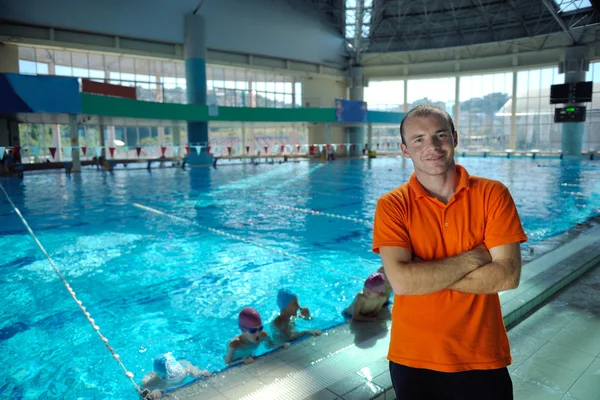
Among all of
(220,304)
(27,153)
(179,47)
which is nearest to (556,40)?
(179,47)

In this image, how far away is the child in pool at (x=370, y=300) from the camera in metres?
3.89

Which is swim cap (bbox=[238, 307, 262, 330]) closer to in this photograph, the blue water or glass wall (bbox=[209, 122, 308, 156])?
the blue water

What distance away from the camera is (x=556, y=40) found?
3017 cm

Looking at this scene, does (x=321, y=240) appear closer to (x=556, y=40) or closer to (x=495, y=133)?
(x=556, y=40)

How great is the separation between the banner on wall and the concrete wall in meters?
6.14

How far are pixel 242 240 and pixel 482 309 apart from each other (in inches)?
253

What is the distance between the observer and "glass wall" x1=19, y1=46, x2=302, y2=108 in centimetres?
2741

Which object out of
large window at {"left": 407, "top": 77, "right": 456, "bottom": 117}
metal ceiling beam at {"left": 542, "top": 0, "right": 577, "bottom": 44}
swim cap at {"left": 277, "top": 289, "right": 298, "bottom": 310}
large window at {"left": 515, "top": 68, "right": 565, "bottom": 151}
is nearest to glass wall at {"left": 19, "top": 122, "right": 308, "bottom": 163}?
large window at {"left": 407, "top": 77, "right": 456, "bottom": 117}

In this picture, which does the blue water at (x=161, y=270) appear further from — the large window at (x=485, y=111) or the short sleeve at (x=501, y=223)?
the large window at (x=485, y=111)

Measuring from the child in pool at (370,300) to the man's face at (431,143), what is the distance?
253 centimetres

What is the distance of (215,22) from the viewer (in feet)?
93.7

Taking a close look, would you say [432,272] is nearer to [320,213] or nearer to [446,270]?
[446,270]

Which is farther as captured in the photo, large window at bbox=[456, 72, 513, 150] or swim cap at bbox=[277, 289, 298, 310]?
large window at bbox=[456, 72, 513, 150]

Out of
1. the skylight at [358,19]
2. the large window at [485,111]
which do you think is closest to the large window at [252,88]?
the skylight at [358,19]
